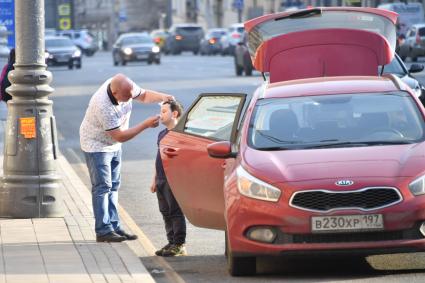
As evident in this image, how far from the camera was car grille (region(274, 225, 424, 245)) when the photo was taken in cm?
995

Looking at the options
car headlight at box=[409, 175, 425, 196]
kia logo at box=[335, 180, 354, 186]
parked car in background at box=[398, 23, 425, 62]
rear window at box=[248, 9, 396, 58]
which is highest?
rear window at box=[248, 9, 396, 58]

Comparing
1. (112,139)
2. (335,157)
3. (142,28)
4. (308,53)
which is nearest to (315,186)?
(335,157)

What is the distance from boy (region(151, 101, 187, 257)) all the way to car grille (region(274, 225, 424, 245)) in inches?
75.6

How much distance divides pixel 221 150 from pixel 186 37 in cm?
8308

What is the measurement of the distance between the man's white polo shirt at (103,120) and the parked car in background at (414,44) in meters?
46.7

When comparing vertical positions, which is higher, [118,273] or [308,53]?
[308,53]

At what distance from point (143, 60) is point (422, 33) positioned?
13969 mm

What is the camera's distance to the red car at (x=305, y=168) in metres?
9.91

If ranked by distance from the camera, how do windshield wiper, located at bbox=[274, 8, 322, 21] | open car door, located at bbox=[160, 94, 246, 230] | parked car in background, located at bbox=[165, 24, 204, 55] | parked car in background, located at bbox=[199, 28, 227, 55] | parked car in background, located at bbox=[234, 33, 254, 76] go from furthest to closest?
parked car in background, located at bbox=[165, 24, 204, 55], parked car in background, located at bbox=[199, 28, 227, 55], parked car in background, located at bbox=[234, 33, 254, 76], windshield wiper, located at bbox=[274, 8, 322, 21], open car door, located at bbox=[160, 94, 246, 230]

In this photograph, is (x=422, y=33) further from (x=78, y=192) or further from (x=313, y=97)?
(x=313, y=97)

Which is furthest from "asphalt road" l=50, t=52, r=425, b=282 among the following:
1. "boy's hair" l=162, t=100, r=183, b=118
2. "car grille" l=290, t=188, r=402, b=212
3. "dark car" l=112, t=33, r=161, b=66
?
"dark car" l=112, t=33, r=161, b=66

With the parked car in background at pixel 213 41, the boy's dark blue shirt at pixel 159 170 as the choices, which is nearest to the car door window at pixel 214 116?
the boy's dark blue shirt at pixel 159 170

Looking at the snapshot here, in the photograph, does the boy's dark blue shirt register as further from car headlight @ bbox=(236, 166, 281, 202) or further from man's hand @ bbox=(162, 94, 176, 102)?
car headlight @ bbox=(236, 166, 281, 202)

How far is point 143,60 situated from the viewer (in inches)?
2640
